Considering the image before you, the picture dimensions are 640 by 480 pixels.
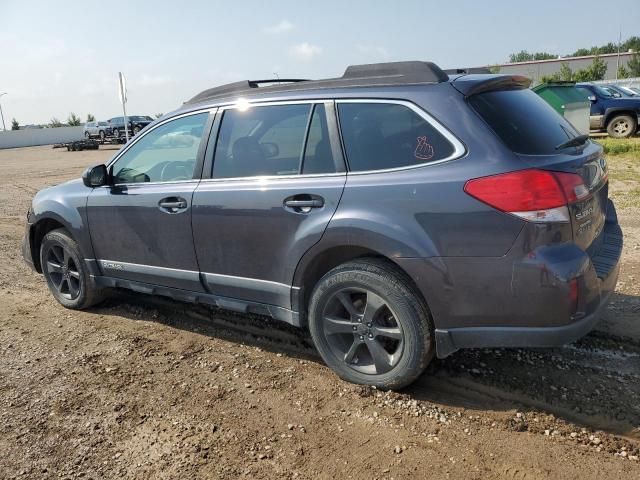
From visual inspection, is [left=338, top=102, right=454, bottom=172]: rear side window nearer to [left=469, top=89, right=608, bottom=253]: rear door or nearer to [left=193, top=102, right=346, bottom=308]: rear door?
[left=193, top=102, right=346, bottom=308]: rear door

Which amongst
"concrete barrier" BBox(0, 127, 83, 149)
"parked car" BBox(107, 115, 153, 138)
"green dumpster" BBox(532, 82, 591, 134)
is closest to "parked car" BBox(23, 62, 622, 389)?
"green dumpster" BBox(532, 82, 591, 134)

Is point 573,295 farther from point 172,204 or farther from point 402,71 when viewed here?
point 172,204

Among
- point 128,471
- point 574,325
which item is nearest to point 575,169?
point 574,325

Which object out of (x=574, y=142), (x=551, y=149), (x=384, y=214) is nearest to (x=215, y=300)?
(x=384, y=214)

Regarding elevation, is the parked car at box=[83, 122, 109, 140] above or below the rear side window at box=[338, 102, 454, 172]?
above

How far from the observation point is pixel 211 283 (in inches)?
155

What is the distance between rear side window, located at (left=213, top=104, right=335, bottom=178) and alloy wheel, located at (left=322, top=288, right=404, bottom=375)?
32.2 inches

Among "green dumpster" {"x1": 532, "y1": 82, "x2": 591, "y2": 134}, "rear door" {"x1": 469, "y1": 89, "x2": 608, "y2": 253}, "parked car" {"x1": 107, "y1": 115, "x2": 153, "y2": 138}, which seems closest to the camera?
"rear door" {"x1": 469, "y1": 89, "x2": 608, "y2": 253}

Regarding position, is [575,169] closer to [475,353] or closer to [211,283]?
[475,353]

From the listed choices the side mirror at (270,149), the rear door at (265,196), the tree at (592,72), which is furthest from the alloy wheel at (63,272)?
the tree at (592,72)

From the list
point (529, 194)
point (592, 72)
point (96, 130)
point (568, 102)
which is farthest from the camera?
point (592, 72)

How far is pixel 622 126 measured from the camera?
16922 millimetres

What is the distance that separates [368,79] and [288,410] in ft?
6.69

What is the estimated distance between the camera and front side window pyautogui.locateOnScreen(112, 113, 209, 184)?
402cm
